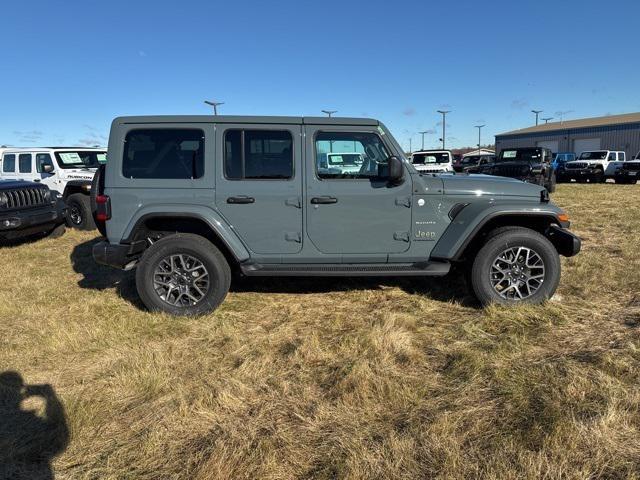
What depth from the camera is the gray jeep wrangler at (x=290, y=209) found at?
13.7 feet

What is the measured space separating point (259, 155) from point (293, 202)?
55 centimetres

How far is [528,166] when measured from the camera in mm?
15344

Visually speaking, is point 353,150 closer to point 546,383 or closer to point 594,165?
point 546,383

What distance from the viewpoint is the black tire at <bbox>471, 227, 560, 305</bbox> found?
4168 millimetres

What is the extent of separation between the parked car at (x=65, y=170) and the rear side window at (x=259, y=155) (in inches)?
259

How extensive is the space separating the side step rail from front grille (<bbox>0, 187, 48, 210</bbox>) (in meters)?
5.44

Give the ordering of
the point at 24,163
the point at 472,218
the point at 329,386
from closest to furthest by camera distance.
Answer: the point at 329,386
the point at 472,218
the point at 24,163

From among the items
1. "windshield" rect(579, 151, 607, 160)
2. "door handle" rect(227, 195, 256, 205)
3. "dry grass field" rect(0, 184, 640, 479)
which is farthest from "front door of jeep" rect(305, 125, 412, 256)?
"windshield" rect(579, 151, 607, 160)

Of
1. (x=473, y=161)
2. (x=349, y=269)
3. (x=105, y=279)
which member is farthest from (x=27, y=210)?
(x=473, y=161)

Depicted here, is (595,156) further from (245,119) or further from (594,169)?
(245,119)

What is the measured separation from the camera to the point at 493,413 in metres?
2.61

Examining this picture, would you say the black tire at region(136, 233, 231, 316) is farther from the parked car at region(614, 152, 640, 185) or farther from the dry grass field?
the parked car at region(614, 152, 640, 185)

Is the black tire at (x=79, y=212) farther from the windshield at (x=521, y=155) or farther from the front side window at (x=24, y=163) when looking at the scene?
the windshield at (x=521, y=155)

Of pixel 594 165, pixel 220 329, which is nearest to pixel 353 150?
pixel 220 329
